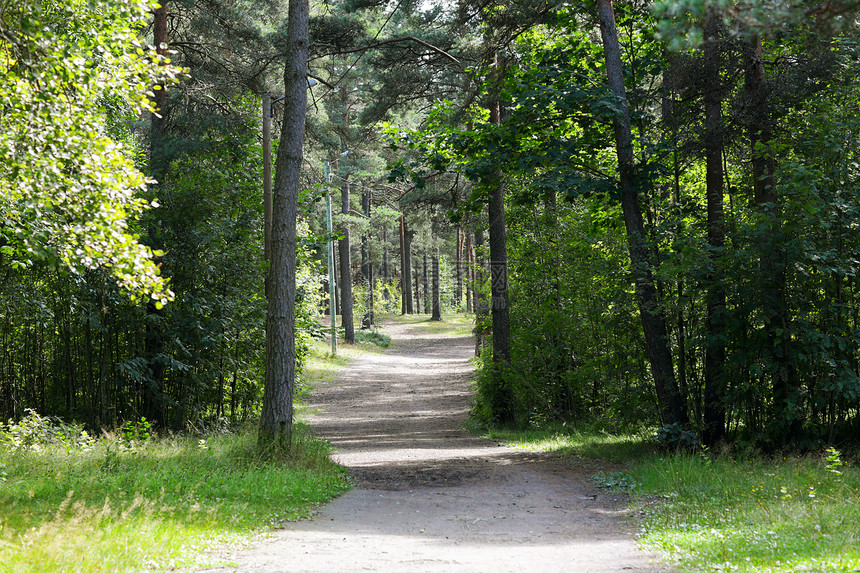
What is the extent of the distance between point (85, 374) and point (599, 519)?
9.60 metres

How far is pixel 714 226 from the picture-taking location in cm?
980

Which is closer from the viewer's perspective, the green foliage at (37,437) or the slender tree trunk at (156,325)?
the green foliage at (37,437)

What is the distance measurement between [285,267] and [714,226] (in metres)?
6.22

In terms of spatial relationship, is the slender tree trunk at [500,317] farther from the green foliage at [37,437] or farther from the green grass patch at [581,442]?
the green foliage at [37,437]

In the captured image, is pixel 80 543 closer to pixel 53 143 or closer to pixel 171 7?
pixel 53 143

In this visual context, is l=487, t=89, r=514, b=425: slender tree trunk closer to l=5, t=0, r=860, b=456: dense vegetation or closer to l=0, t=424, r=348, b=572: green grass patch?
l=5, t=0, r=860, b=456: dense vegetation

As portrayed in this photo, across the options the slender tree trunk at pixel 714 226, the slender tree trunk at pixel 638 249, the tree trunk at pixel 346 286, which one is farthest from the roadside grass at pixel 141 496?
the tree trunk at pixel 346 286

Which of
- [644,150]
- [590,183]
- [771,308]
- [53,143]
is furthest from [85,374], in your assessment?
[771,308]

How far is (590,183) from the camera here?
33.0 feet

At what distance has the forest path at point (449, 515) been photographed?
5281 mm

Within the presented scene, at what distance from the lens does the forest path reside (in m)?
5.28

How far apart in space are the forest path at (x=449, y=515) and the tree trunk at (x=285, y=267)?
4.81 ft

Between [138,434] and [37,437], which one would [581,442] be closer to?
[138,434]

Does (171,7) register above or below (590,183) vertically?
above
